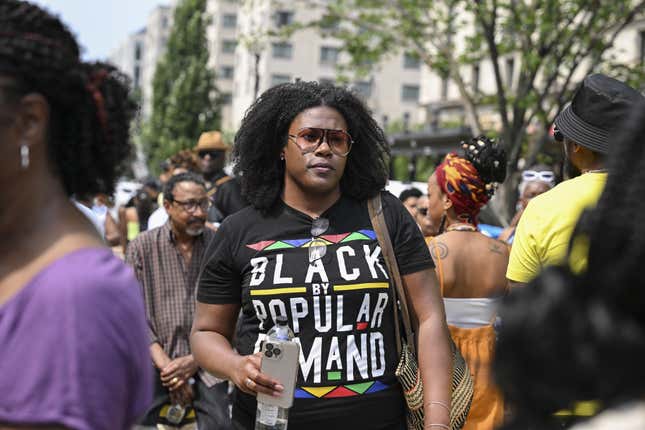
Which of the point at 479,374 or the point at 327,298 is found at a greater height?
the point at 327,298

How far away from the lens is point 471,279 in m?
4.87

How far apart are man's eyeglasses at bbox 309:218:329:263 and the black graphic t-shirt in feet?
0.04

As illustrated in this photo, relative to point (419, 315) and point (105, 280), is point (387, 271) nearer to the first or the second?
point (419, 315)

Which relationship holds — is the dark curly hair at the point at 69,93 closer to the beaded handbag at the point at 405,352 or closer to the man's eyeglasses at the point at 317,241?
the man's eyeglasses at the point at 317,241

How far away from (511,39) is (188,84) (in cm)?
4540

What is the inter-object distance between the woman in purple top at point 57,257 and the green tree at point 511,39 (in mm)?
13237

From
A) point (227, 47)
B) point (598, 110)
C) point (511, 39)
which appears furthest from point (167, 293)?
point (227, 47)

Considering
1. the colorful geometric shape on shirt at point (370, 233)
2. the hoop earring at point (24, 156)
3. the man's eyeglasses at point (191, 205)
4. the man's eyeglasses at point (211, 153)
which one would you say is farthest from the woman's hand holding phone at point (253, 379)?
the man's eyeglasses at point (211, 153)

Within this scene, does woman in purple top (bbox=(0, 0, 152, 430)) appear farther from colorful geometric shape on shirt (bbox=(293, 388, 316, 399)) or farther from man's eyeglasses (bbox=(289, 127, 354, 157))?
man's eyeglasses (bbox=(289, 127, 354, 157))

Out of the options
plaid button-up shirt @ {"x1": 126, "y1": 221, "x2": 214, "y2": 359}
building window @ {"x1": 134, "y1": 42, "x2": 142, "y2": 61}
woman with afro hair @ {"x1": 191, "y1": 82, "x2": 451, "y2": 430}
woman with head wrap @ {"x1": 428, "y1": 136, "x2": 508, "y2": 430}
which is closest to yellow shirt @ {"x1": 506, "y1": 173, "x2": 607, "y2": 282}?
woman with afro hair @ {"x1": 191, "y1": 82, "x2": 451, "y2": 430}

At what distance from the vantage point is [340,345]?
365cm

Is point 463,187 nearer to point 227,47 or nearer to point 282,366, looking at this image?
point 282,366

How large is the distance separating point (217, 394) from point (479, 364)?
2011mm

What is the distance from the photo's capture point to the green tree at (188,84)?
6125 centimetres
